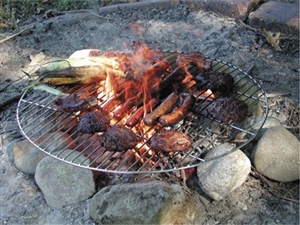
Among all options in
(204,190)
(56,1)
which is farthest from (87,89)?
(56,1)

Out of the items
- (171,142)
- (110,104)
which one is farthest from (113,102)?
(171,142)

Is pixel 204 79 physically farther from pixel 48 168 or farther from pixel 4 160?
pixel 4 160

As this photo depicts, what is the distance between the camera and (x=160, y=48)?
14.5 ft

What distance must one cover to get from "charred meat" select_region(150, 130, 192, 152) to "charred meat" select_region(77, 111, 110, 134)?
0.37 metres

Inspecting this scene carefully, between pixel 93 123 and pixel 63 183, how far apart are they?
52cm

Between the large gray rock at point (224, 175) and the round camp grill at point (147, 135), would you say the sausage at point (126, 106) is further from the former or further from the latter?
the large gray rock at point (224, 175)

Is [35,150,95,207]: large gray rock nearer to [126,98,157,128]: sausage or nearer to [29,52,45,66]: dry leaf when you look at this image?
[126,98,157,128]: sausage

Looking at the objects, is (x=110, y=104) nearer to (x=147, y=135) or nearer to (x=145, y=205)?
(x=147, y=135)

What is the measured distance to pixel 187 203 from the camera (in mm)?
2607

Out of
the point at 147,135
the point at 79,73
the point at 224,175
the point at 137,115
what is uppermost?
the point at 79,73

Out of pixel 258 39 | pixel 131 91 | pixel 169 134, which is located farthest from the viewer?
pixel 258 39

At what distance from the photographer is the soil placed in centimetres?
273

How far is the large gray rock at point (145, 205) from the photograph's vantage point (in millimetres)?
2494

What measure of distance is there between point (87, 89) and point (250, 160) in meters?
1.36
